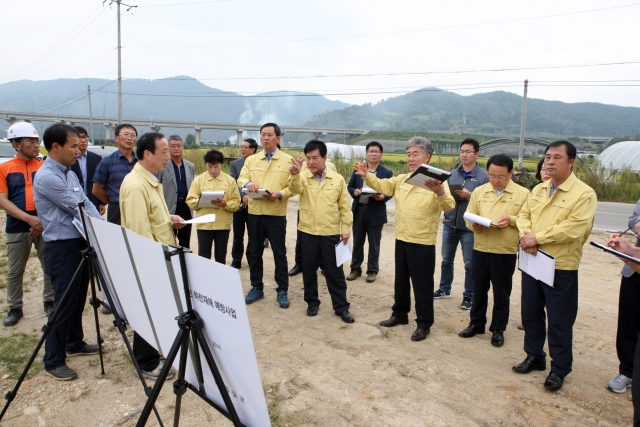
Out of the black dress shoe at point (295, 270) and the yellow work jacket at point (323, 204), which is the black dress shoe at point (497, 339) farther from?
the black dress shoe at point (295, 270)

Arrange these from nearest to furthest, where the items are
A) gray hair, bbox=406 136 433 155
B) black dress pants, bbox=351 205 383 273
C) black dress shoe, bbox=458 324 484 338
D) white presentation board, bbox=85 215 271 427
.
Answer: white presentation board, bbox=85 215 271 427 → gray hair, bbox=406 136 433 155 → black dress shoe, bbox=458 324 484 338 → black dress pants, bbox=351 205 383 273

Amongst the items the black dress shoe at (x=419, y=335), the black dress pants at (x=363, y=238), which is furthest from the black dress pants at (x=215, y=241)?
the black dress shoe at (x=419, y=335)

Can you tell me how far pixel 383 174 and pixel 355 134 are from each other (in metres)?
63.8

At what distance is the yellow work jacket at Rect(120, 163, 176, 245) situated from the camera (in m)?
3.13

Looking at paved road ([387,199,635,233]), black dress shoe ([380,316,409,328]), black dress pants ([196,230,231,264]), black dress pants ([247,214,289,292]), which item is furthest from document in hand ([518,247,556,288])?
paved road ([387,199,635,233])

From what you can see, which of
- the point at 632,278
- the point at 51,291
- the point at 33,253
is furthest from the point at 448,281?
the point at 33,253

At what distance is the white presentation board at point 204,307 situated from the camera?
1.63m

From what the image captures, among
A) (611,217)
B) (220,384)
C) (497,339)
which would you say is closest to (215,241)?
(497,339)

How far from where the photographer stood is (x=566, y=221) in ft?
10.9

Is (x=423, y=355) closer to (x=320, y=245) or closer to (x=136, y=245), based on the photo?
(x=320, y=245)

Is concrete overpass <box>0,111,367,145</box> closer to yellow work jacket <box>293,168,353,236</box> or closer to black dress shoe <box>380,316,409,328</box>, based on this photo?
yellow work jacket <box>293,168,353,236</box>

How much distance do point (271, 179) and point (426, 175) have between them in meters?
2.06

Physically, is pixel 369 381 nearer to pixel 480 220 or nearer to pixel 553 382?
pixel 553 382

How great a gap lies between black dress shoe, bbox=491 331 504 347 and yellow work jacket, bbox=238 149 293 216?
8.77 ft
